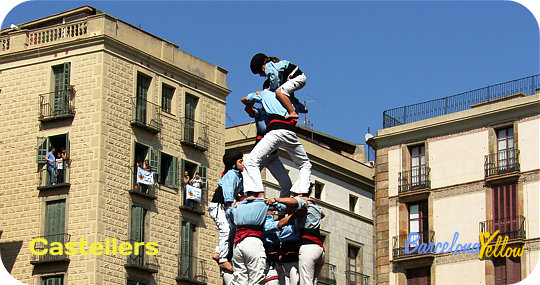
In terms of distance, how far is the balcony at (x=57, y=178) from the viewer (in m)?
62.5

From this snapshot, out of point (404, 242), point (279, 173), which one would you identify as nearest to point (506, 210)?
point (404, 242)

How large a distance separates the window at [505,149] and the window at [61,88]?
2111cm

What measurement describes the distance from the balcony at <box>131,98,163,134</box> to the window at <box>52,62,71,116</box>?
327 centimetres

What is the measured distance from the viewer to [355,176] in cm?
7838

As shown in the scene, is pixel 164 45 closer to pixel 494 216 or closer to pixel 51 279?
pixel 51 279

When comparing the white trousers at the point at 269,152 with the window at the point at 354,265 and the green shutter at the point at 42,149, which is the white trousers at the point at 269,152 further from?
the window at the point at 354,265

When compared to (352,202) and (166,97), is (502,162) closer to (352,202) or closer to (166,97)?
(352,202)

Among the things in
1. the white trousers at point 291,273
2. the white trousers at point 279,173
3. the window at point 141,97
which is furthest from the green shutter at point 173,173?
the white trousers at point 291,273

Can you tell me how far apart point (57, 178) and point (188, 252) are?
797 cm

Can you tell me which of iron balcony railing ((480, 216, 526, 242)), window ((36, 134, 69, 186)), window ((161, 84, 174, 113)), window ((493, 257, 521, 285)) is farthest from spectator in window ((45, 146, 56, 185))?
window ((493, 257, 521, 285))

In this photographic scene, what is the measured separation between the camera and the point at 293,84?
28875 millimetres

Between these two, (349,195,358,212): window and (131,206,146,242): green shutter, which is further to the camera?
(349,195,358,212): window

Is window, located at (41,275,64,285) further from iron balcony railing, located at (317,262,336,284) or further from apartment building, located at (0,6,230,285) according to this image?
iron balcony railing, located at (317,262,336,284)

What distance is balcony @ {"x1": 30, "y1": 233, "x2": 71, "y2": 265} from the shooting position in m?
61.5
